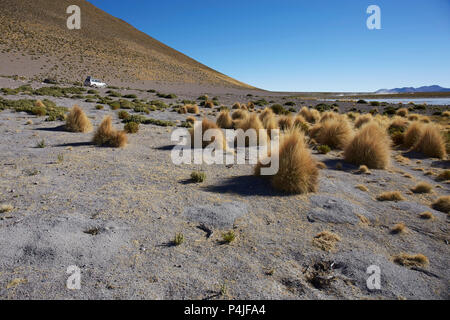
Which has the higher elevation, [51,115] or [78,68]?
[78,68]

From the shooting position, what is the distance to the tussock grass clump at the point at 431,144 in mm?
9336

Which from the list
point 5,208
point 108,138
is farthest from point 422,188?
point 108,138

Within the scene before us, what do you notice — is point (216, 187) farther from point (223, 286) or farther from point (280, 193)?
point (223, 286)

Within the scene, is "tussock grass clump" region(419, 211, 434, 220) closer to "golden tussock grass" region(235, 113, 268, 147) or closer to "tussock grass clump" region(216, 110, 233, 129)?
"golden tussock grass" region(235, 113, 268, 147)

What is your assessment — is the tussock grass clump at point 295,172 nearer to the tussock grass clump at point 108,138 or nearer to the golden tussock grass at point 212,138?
the golden tussock grass at point 212,138

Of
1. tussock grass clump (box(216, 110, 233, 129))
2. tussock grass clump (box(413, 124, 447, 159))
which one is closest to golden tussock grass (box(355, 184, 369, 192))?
tussock grass clump (box(413, 124, 447, 159))

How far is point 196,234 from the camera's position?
3.80 meters

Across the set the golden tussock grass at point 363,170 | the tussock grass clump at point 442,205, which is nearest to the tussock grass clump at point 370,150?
the golden tussock grass at point 363,170

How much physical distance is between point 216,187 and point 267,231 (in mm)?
1911

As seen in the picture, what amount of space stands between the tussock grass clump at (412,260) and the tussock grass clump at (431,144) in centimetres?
770

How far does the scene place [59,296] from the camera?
101 inches

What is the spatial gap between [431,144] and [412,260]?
7970mm

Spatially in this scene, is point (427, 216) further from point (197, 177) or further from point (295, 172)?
point (197, 177)

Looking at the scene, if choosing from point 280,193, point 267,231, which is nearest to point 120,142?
point 280,193
